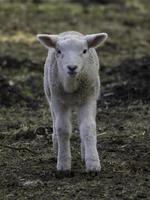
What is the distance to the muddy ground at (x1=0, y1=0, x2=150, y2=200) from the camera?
7.86 meters

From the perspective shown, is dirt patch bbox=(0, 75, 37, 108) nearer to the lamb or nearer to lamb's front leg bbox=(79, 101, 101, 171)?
the lamb

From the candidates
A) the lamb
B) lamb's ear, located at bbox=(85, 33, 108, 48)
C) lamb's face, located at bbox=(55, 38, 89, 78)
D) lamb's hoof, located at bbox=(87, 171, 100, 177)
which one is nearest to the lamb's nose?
lamb's face, located at bbox=(55, 38, 89, 78)

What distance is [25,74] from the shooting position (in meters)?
15.5

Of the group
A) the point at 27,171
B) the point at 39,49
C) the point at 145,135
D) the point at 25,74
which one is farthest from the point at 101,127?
the point at 39,49

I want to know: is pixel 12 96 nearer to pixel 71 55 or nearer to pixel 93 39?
pixel 93 39

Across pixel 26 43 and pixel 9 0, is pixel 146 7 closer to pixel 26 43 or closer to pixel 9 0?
pixel 9 0

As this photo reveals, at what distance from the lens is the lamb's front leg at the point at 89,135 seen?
820 cm

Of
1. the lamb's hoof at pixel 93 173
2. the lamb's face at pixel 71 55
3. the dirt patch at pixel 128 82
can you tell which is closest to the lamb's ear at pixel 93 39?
the lamb's face at pixel 71 55

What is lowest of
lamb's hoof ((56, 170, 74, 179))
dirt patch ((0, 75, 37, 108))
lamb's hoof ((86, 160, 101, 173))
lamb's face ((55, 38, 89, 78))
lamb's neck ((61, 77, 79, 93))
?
lamb's hoof ((56, 170, 74, 179))

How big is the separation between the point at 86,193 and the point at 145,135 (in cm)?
275

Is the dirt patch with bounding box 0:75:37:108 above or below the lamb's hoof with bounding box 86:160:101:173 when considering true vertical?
above

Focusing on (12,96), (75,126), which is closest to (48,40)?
(75,126)

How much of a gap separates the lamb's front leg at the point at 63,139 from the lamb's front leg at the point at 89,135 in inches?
6.7

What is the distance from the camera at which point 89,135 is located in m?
8.27
